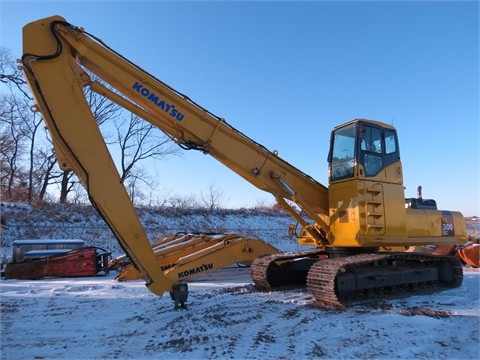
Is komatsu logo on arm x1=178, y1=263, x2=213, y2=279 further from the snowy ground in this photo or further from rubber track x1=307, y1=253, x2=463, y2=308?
rubber track x1=307, y1=253, x2=463, y2=308

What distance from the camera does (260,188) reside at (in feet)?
27.6

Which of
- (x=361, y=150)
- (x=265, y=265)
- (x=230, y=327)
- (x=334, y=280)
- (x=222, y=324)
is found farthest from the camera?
(x=265, y=265)

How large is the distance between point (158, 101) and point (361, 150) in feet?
14.0

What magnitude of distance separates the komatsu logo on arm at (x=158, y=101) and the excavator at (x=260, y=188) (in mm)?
18

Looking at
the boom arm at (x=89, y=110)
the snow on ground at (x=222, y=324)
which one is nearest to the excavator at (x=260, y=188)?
the boom arm at (x=89, y=110)

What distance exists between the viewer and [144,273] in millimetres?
6215

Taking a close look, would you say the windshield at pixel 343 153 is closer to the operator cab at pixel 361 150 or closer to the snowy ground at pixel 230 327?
the operator cab at pixel 361 150

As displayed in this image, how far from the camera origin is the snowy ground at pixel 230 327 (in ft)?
15.8

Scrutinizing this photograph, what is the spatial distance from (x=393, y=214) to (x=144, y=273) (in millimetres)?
5371

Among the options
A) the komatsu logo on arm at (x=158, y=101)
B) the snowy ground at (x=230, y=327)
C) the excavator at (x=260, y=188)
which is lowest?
the snowy ground at (x=230, y=327)

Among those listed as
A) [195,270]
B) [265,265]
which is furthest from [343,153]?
[195,270]

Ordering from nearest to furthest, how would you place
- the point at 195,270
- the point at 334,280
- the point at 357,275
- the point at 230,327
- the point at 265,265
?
the point at 230,327 < the point at 334,280 < the point at 357,275 < the point at 195,270 < the point at 265,265

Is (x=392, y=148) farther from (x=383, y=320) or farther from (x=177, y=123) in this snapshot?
(x=177, y=123)

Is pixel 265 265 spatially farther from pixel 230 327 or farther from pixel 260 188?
pixel 230 327
